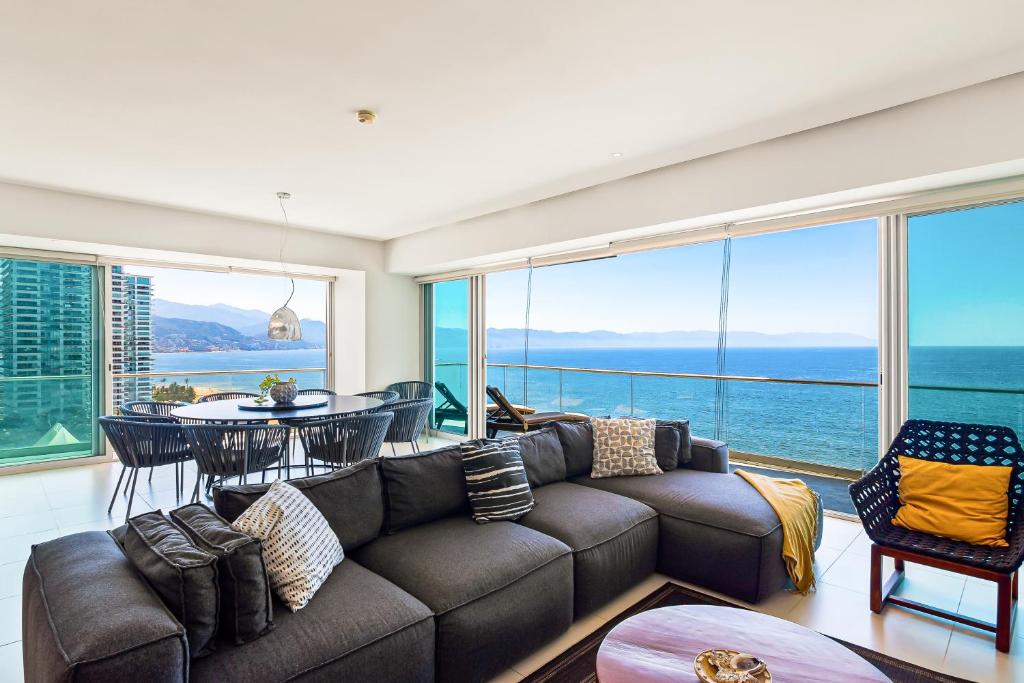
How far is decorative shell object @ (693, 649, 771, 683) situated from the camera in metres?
1.44

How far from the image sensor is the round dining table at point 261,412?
4.03 m

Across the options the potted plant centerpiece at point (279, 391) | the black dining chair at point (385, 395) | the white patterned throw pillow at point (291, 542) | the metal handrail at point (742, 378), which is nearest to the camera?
the white patterned throw pillow at point (291, 542)

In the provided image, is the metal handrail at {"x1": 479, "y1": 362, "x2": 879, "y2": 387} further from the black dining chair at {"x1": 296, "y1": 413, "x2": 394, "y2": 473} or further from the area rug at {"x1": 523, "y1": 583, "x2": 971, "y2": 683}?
the black dining chair at {"x1": 296, "y1": 413, "x2": 394, "y2": 473}

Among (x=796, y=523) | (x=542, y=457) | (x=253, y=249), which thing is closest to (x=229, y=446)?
(x=542, y=457)

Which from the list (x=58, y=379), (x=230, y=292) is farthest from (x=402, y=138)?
(x=58, y=379)

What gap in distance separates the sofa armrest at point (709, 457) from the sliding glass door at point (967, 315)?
126 cm

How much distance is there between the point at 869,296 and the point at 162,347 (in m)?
7.11

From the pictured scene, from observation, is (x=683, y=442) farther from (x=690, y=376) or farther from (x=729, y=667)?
(x=729, y=667)

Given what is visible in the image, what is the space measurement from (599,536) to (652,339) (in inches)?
408

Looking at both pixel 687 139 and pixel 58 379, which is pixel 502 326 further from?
pixel 58 379

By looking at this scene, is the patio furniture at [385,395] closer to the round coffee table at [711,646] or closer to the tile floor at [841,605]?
the tile floor at [841,605]

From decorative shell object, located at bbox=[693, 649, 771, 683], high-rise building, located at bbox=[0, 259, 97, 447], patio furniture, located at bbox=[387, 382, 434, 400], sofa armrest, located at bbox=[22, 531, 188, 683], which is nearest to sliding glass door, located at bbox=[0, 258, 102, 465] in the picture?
high-rise building, located at bbox=[0, 259, 97, 447]

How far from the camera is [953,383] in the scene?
3406 mm

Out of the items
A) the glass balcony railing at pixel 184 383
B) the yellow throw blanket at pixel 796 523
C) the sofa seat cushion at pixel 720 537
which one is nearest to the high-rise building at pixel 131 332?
the glass balcony railing at pixel 184 383
